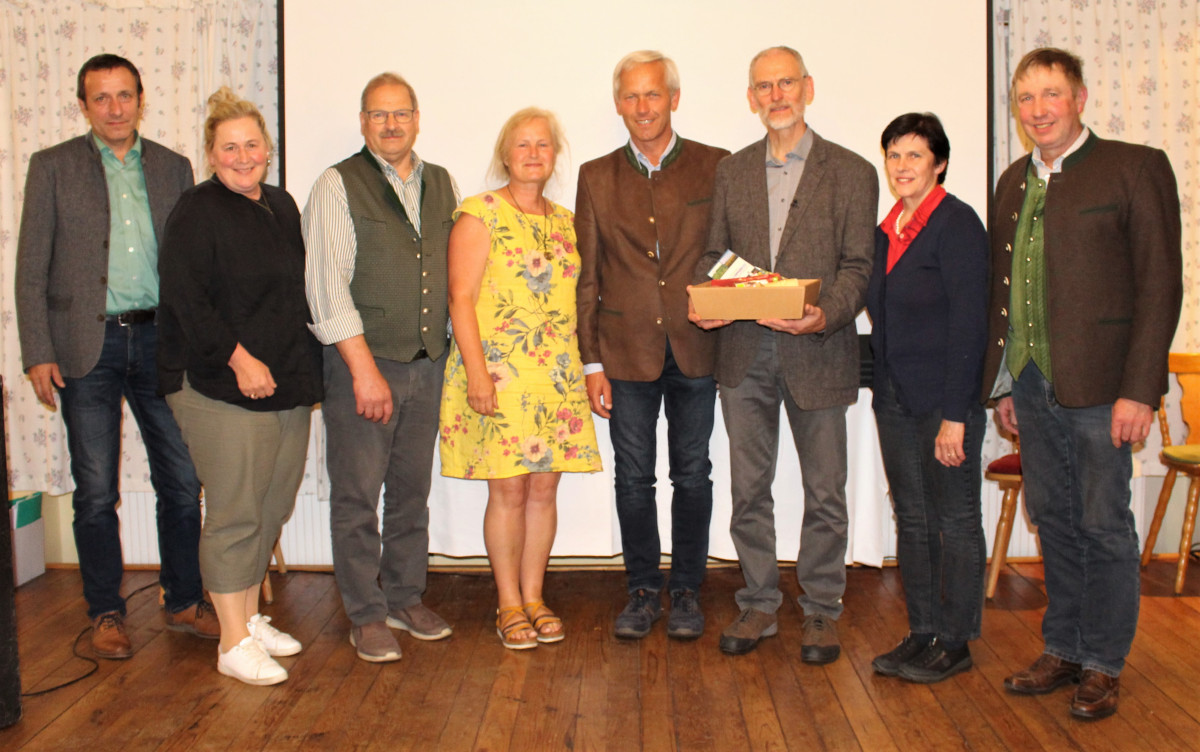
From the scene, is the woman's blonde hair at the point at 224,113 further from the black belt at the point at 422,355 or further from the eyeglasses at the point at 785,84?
the eyeglasses at the point at 785,84

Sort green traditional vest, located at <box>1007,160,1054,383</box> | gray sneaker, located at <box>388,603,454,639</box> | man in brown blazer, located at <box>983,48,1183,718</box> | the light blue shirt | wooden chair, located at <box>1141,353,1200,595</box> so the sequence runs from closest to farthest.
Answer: man in brown blazer, located at <box>983,48,1183,718</box>, green traditional vest, located at <box>1007,160,1054,383</box>, the light blue shirt, gray sneaker, located at <box>388,603,454,639</box>, wooden chair, located at <box>1141,353,1200,595</box>

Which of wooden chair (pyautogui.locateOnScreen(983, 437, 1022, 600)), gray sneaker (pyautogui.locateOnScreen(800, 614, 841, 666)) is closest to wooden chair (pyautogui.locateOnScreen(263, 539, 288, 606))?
gray sneaker (pyautogui.locateOnScreen(800, 614, 841, 666))

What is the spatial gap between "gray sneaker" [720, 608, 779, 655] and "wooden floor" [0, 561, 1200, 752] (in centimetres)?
4

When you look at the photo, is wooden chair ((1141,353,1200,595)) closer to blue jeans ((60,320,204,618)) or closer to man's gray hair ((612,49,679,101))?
man's gray hair ((612,49,679,101))

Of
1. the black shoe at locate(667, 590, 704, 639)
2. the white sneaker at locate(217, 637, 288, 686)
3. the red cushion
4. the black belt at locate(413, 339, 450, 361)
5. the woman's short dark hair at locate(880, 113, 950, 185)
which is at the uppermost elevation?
the woman's short dark hair at locate(880, 113, 950, 185)

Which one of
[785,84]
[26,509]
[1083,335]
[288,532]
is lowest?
[288,532]

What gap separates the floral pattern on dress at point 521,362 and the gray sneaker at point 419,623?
0.49 meters

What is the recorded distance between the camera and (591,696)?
2.48 meters

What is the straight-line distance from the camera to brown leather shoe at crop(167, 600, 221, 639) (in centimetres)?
293

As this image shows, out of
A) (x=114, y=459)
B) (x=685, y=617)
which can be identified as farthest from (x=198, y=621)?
(x=685, y=617)

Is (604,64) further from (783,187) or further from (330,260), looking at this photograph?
(330,260)

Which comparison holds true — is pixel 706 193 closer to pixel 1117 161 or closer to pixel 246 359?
pixel 1117 161

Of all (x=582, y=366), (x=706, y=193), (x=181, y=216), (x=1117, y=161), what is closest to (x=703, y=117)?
(x=706, y=193)

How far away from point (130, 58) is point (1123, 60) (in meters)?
3.70
